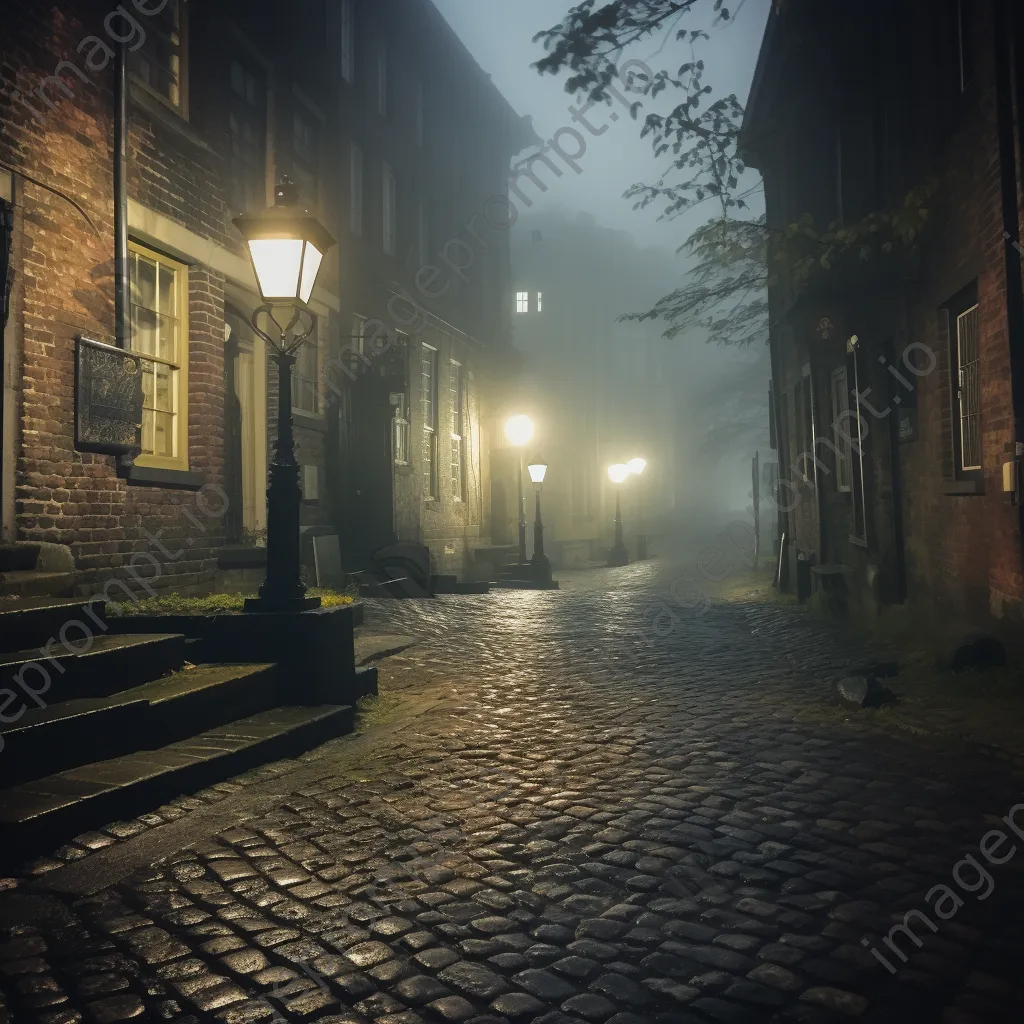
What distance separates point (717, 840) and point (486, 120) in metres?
23.4

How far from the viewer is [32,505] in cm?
625

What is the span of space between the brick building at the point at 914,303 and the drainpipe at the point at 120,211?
21.7ft

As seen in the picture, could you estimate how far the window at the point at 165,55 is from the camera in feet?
25.8

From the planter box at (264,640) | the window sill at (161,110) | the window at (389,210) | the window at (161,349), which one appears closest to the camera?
the planter box at (264,640)

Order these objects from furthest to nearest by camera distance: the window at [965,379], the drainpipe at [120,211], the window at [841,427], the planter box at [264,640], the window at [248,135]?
1. the window at [841,427]
2. the window at [248,135]
3. the window at [965,379]
4. the drainpipe at [120,211]
5. the planter box at [264,640]

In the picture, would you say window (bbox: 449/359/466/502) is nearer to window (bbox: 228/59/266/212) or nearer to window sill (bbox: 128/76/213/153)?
window (bbox: 228/59/266/212)

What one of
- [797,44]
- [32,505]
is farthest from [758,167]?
[32,505]

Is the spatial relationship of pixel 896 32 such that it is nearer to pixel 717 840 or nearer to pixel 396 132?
pixel 717 840

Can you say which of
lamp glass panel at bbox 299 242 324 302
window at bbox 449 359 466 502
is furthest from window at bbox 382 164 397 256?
lamp glass panel at bbox 299 242 324 302

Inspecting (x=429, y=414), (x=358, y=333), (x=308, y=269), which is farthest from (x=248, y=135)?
(x=429, y=414)

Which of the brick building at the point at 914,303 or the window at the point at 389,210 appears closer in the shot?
the brick building at the point at 914,303

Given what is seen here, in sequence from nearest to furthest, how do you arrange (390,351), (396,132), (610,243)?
(390,351) → (396,132) → (610,243)

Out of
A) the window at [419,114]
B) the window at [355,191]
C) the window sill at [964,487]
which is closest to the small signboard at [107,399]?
the window sill at [964,487]

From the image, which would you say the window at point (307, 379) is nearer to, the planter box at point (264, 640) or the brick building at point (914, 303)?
the brick building at point (914, 303)
